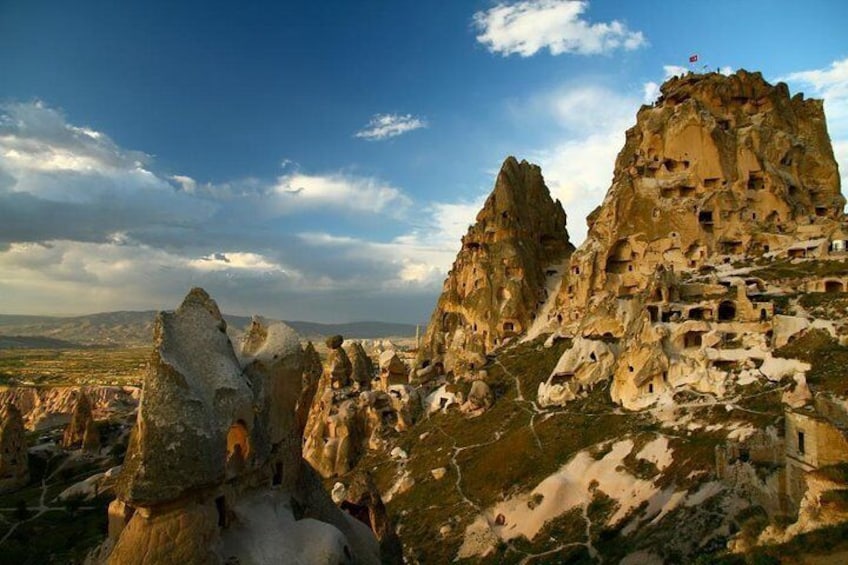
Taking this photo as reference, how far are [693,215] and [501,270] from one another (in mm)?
22958

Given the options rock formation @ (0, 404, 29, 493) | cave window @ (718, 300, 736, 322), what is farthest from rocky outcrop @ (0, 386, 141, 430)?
cave window @ (718, 300, 736, 322)

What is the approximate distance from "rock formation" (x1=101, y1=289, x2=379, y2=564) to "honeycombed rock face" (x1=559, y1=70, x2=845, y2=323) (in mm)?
49738

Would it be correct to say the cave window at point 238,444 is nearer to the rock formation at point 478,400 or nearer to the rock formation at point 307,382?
the rock formation at point 307,382

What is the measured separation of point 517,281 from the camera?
69750 millimetres

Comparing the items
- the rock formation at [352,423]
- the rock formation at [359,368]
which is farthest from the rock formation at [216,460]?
the rock formation at [359,368]

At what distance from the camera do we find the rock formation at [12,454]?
4100cm

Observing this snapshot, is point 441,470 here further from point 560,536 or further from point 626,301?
point 626,301

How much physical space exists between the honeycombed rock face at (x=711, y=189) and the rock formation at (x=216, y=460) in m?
49.7

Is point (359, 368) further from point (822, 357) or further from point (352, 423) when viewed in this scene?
point (822, 357)

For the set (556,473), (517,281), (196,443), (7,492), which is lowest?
(7,492)

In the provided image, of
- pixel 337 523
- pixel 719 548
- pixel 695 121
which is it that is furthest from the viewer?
pixel 695 121

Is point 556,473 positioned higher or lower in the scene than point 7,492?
higher

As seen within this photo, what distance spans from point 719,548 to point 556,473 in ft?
47.5

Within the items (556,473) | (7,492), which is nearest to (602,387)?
(556,473)
